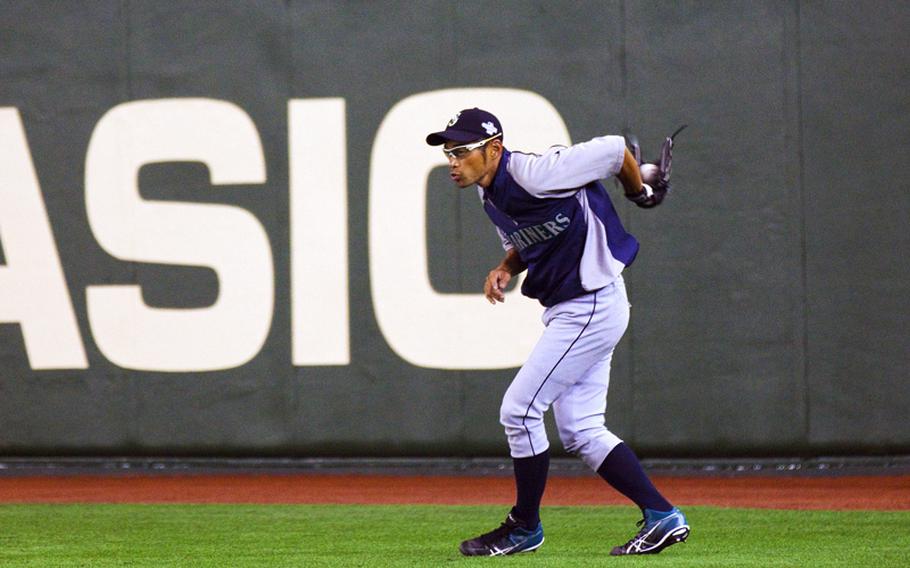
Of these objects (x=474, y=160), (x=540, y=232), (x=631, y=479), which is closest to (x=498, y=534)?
(x=631, y=479)

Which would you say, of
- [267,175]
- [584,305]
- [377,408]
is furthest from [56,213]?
[584,305]

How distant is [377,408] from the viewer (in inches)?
409

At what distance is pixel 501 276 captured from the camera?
18.9 ft

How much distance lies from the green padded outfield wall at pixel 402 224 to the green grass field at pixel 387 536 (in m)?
2.04

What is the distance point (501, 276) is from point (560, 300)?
0.26m

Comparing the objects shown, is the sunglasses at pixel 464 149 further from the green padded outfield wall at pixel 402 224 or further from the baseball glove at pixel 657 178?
the green padded outfield wall at pixel 402 224

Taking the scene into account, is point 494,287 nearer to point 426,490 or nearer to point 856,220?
point 426,490

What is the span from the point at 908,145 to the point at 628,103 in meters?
1.98

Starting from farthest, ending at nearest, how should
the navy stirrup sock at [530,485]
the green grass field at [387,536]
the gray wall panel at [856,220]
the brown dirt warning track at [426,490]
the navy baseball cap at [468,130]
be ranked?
the gray wall panel at [856,220] < the brown dirt warning track at [426,490] < the navy stirrup sock at [530,485] < the green grass field at [387,536] < the navy baseball cap at [468,130]

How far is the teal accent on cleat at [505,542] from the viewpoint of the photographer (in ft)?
18.7

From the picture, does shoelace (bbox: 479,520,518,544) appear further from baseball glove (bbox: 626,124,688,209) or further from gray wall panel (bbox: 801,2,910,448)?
gray wall panel (bbox: 801,2,910,448)

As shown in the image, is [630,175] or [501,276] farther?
[501,276]

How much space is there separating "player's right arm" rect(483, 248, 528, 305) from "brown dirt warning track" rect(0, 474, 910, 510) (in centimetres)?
295

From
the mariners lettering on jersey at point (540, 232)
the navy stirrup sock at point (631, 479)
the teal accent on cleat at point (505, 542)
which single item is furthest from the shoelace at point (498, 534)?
the mariners lettering on jersey at point (540, 232)
